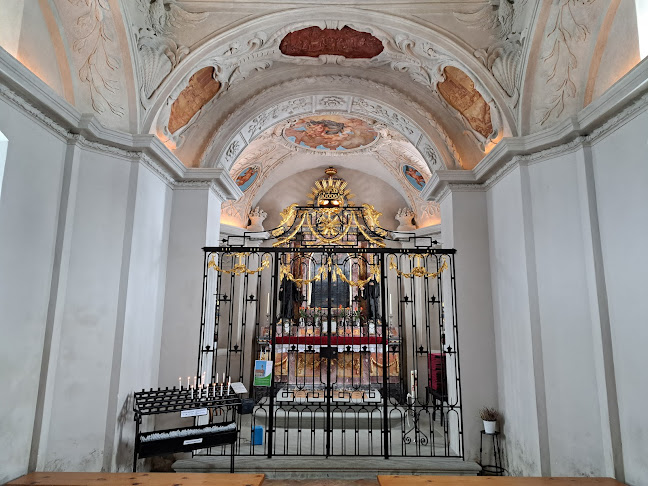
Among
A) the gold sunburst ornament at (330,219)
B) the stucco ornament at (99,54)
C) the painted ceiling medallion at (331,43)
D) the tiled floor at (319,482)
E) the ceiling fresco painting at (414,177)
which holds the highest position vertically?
the painted ceiling medallion at (331,43)

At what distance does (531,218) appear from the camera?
5.25 m

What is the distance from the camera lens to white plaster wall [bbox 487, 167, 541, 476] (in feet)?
16.6

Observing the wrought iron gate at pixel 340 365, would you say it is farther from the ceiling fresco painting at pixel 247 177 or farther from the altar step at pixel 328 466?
the ceiling fresco painting at pixel 247 177

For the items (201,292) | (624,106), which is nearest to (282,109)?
(201,292)

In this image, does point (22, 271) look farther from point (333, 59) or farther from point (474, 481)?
point (333, 59)

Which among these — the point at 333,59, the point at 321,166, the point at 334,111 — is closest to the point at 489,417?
the point at 334,111

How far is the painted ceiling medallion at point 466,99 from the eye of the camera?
631 cm

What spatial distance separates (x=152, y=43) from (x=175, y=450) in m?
5.62

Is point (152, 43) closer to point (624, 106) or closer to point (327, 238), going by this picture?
point (327, 238)

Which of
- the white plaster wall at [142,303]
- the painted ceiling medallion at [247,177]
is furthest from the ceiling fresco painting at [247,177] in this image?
the white plaster wall at [142,303]

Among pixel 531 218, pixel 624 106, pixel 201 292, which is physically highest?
pixel 624 106

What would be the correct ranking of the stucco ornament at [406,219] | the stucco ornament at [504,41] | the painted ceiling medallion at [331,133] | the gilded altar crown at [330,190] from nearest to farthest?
the stucco ornament at [504,41], the painted ceiling medallion at [331,133], the gilded altar crown at [330,190], the stucco ornament at [406,219]

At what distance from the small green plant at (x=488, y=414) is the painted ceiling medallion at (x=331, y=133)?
22.3 ft

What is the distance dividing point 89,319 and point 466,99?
21.4 ft
